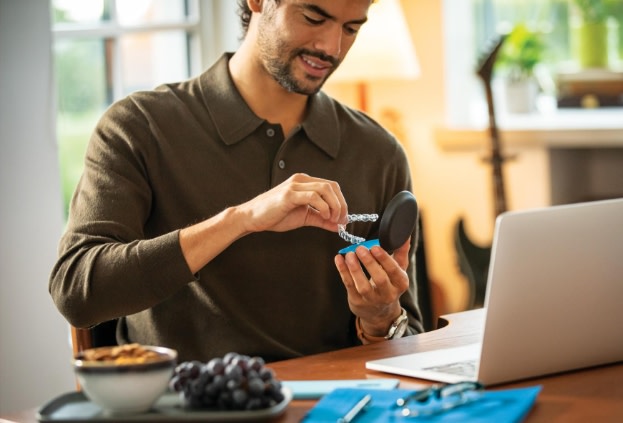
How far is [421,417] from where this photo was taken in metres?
1.28

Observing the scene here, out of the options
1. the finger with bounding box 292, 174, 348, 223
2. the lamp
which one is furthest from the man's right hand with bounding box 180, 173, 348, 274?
the lamp

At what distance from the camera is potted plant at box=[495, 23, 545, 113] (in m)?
4.04

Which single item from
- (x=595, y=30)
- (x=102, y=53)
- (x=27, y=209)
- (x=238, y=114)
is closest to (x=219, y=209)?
(x=238, y=114)

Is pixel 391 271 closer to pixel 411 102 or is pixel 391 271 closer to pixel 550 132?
pixel 550 132

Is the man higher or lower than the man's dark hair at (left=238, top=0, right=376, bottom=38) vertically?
lower

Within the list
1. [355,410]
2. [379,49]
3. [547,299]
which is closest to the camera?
[355,410]

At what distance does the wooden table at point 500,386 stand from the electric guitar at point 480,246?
6.25 ft

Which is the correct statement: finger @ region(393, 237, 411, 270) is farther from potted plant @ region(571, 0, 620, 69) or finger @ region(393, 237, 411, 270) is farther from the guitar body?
potted plant @ region(571, 0, 620, 69)

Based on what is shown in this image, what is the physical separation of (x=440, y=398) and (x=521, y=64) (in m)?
2.94

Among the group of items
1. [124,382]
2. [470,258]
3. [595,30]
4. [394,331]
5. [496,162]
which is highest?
[595,30]

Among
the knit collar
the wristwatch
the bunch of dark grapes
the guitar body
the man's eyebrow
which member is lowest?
the guitar body

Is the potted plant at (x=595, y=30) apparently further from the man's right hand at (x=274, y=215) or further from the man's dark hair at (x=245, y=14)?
the man's right hand at (x=274, y=215)

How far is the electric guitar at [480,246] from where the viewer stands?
3.77m

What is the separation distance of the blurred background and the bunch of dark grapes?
163cm
